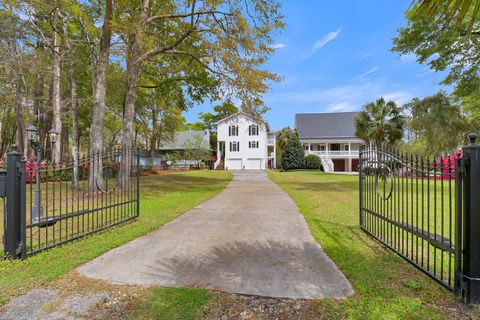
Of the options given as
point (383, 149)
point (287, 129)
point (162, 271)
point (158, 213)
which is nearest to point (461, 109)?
point (287, 129)

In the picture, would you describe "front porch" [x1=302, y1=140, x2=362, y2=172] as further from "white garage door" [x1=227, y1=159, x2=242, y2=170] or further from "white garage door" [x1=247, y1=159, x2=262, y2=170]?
"white garage door" [x1=227, y1=159, x2=242, y2=170]

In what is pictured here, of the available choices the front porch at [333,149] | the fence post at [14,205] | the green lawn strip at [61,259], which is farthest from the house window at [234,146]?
the fence post at [14,205]

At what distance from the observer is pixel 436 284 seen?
3.27 meters

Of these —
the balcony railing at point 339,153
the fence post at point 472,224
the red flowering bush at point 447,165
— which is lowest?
the fence post at point 472,224

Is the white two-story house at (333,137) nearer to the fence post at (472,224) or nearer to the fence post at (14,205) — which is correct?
the fence post at (472,224)

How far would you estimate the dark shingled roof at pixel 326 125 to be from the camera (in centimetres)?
4147

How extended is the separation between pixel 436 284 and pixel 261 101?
1162 cm

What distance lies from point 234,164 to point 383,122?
2194 centimetres

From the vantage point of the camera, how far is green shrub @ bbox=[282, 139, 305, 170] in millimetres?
36438

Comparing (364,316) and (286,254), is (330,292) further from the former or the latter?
(286,254)

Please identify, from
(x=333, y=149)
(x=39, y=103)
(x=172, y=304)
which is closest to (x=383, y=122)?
(x=333, y=149)

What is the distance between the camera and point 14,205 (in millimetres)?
3883

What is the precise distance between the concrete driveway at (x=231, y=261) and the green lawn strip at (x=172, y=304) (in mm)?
200

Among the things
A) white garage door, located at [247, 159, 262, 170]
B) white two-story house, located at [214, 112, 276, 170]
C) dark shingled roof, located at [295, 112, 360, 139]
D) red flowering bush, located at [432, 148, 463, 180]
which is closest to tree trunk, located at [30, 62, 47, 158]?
white two-story house, located at [214, 112, 276, 170]
